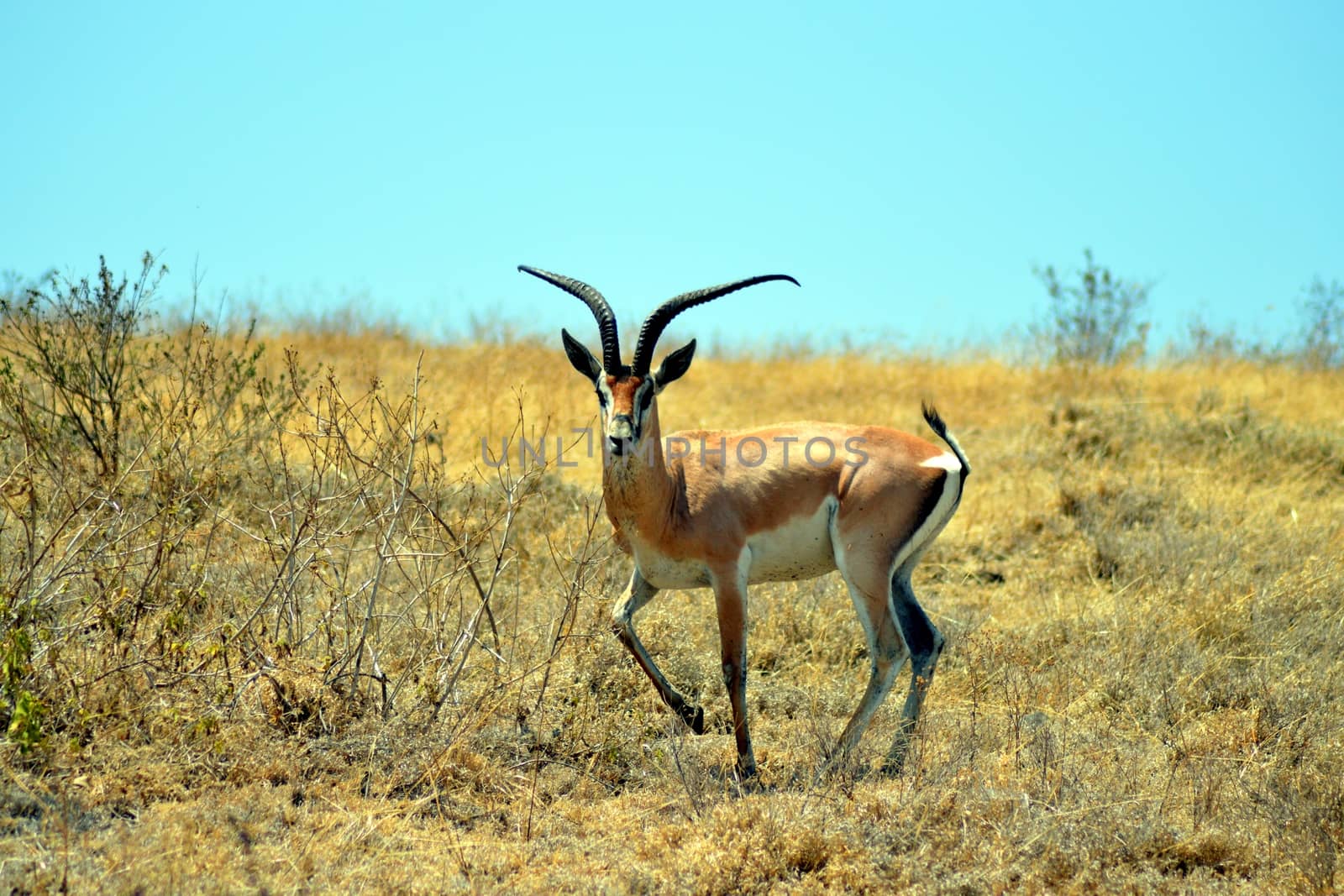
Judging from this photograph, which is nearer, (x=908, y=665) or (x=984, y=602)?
(x=908, y=665)

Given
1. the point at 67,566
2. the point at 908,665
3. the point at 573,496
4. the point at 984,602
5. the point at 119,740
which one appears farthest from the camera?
the point at 573,496

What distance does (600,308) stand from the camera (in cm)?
707

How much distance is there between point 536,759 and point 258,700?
5.18ft

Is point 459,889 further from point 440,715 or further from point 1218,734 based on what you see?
point 1218,734

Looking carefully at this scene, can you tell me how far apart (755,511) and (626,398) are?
116 cm

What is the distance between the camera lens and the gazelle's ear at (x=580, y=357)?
7355 mm

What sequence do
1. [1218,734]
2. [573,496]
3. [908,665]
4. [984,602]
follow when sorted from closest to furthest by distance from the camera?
1. [1218,734]
2. [908,665]
3. [984,602]
4. [573,496]

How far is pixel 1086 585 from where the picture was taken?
10.6m

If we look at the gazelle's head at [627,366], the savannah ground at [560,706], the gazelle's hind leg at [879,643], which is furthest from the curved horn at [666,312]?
the gazelle's hind leg at [879,643]

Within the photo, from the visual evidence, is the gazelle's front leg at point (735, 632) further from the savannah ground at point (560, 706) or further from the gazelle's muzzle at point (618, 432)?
the gazelle's muzzle at point (618, 432)

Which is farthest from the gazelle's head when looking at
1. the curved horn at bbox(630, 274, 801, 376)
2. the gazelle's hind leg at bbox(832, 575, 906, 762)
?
the gazelle's hind leg at bbox(832, 575, 906, 762)

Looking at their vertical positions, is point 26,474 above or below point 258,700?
above

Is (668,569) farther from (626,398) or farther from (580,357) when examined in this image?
(580,357)

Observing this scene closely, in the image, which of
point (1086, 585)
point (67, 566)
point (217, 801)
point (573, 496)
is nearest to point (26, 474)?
point (67, 566)
